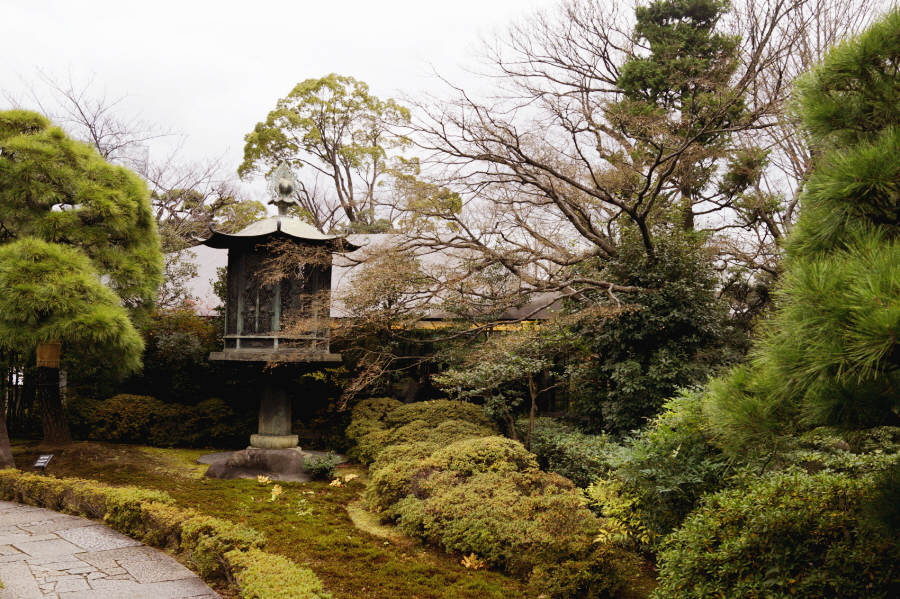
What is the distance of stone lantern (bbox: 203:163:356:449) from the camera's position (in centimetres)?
809

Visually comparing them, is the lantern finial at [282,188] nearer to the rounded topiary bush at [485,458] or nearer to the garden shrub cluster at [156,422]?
the garden shrub cluster at [156,422]

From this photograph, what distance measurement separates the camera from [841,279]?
185 cm

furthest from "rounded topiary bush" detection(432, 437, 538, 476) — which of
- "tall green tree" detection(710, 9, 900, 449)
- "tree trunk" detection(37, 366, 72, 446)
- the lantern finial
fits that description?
"tree trunk" detection(37, 366, 72, 446)

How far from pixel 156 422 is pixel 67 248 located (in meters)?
3.84

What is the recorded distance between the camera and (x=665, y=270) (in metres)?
8.02

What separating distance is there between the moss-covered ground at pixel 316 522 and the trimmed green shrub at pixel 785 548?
133 cm

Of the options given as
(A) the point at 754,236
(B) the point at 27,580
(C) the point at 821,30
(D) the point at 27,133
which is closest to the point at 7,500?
(B) the point at 27,580

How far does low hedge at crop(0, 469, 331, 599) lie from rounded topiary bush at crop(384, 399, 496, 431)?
3662mm

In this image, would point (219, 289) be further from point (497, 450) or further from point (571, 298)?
point (497, 450)

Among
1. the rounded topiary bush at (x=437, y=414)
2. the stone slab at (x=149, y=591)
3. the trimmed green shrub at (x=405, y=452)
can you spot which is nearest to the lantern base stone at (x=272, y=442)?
the rounded topiary bush at (x=437, y=414)

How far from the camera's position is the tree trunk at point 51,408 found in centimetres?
894

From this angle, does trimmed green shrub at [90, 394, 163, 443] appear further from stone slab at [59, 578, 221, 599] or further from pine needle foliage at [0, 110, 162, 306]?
stone slab at [59, 578, 221, 599]

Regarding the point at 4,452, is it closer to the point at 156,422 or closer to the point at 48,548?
the point at 156,422

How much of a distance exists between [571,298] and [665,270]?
1.42 metres
